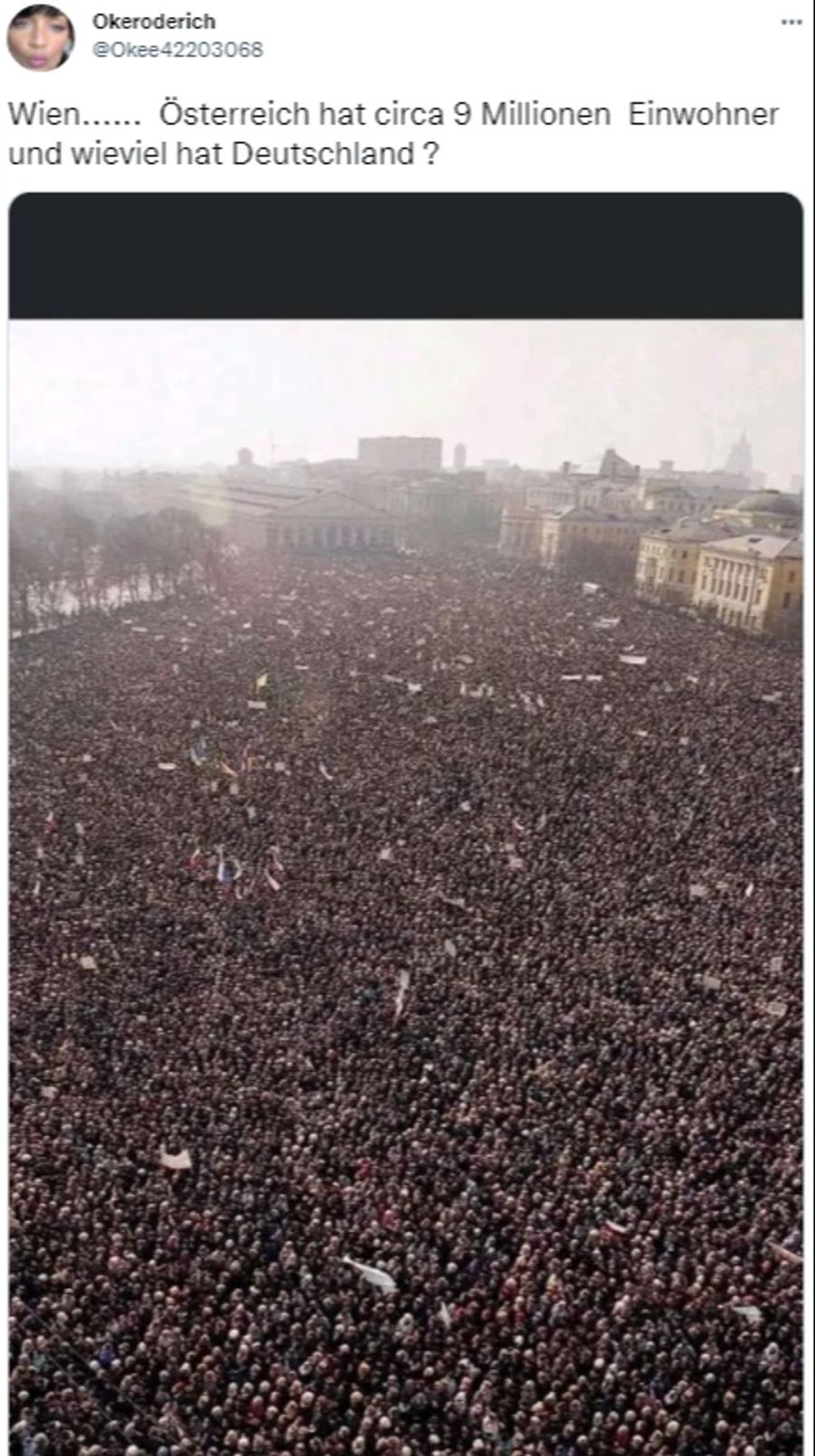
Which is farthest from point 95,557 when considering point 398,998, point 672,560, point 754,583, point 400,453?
point 754,583

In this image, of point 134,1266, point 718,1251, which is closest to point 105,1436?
point 134,1266

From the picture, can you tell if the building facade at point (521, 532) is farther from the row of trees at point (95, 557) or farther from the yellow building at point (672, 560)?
the row of trees at point (95, 557)

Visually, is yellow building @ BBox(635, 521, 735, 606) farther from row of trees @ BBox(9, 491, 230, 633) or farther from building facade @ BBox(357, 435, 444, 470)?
row of trees @ BBox(9, 491, 230, 633)
